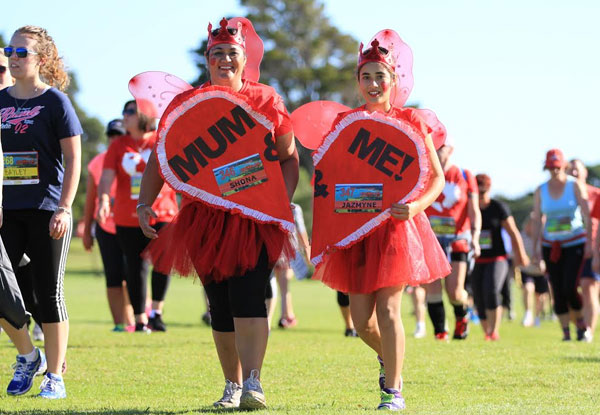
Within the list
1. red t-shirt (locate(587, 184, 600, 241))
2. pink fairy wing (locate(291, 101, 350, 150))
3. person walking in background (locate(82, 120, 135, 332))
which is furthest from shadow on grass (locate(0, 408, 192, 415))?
red t-shirt (locate(587, 184, 600, 241))

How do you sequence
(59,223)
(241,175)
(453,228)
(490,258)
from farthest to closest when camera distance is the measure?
(490,258) < (453,228) < (59,223) < (241,175)

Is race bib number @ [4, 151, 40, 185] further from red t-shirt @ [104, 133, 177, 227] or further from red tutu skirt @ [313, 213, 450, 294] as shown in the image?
red t-shirt @ [104, 133, 177, 227]

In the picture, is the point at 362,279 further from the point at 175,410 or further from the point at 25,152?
the point at 25,152

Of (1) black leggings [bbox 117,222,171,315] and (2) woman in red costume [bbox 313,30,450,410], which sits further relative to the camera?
(1) black leggings [bbox 117,222,171,315]

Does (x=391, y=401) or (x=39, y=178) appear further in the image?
(x=39, y=178)

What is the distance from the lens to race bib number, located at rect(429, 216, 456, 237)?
452 inches

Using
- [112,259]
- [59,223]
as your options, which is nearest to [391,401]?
[59,223]

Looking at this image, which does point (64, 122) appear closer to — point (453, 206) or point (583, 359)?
point (583, 359)

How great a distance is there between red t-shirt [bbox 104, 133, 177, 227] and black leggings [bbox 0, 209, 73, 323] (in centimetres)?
464

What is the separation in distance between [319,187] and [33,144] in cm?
181

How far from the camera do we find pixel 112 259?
1165 cm

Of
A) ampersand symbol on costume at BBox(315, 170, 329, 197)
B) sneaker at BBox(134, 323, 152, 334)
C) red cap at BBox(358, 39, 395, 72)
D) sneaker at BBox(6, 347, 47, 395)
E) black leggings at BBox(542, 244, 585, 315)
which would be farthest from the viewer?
black leggings at BBox(542, 244, 585, 315)

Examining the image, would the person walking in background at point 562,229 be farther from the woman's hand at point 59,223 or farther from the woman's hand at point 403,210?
the woman's hand at point 59,223

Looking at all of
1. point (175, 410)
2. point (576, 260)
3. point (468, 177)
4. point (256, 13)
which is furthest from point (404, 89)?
point (256, 13)
